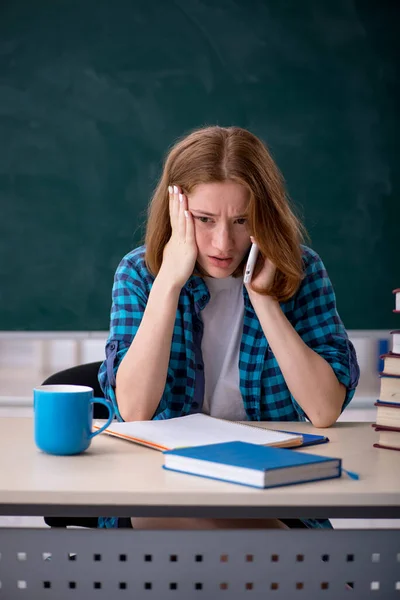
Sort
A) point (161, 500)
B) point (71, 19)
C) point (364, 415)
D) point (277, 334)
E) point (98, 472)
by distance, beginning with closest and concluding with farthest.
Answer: point (161, 500) → point (98, 472) → point (277, 334) → point (71, 19) → point (364, 415)

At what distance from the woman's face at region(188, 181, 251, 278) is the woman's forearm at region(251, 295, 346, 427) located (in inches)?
5.8

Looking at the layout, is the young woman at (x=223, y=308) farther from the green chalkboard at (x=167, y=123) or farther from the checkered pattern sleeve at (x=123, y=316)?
the green chalkboard at (x=167, y=123)

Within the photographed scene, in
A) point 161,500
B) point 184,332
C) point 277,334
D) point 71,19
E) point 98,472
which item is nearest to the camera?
point 161,500

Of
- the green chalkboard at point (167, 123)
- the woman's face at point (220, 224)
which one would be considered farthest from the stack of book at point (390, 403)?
the green chalkboard at point (167, 123)

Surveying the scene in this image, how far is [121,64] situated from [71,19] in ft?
0.93

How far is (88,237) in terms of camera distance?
3275 mm

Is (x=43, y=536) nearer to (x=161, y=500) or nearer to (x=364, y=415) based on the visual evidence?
(x=161, y=500)

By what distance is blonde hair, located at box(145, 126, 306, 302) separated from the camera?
65.4 inches

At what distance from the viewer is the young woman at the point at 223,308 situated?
161 centimetres

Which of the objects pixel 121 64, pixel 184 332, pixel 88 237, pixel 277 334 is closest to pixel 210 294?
pixel 184 332

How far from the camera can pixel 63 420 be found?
46.4 inches

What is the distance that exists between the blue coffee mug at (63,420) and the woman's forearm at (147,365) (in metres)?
0.38

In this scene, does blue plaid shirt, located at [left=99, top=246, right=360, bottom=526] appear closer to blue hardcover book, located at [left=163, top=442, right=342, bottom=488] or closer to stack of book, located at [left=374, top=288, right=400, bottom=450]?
stack of book, located at [left=374, top=288, right=400, bottom=450]

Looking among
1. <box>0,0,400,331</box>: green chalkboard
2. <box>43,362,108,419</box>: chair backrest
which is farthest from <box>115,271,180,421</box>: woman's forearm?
<box>0,0,400,331</box>: green chalkboard
